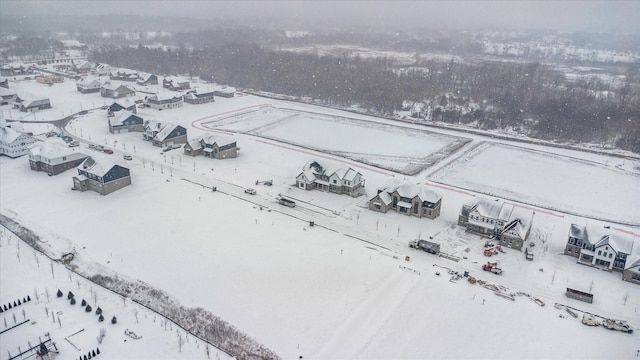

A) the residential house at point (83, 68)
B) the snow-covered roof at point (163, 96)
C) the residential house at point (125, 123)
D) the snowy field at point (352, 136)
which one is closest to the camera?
the snowy field at point (352, 136)

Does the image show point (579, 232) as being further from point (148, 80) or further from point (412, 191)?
point (148, 80)

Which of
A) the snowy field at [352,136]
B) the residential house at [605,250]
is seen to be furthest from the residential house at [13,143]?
the residential house at [605,250]

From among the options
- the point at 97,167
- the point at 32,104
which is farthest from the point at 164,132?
the point at 32,104

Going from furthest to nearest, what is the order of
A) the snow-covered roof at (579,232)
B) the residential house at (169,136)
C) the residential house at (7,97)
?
the residential house at (7,97) → the residential house at (169,136) → the snow-covered roof at (579,232)

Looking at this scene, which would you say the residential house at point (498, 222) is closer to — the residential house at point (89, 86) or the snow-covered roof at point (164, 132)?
the snow-covered roof at point (164, 132)

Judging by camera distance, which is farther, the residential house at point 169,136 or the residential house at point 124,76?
the residential house at point 124,76

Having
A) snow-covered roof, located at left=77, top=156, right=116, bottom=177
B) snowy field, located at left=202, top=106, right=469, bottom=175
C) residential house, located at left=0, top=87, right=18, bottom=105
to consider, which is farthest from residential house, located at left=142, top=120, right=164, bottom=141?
residential house, located at left=0, top=87, right=18, bottom=105

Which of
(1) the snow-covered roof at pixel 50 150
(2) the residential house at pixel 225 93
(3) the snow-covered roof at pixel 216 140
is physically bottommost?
(1) the snow-covered roof at pixel 50 150
